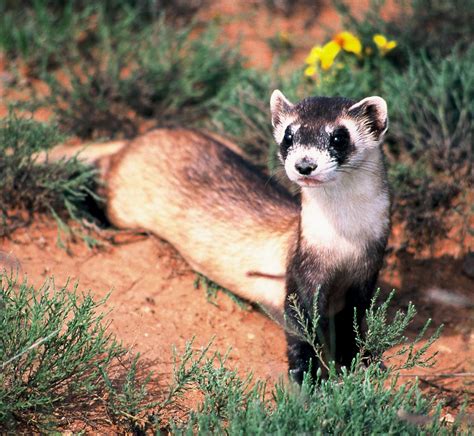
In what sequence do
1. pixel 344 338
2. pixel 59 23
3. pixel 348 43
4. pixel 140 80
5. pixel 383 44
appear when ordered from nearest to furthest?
pixel 344 338, pixel 348 43, pixel 383 44, pixel 140 80, pixel 59 23

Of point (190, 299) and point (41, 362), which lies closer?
point (41, 362)

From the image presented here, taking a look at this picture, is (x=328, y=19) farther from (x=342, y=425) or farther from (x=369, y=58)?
(x=342, y=425)

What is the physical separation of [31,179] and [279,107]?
189 cm

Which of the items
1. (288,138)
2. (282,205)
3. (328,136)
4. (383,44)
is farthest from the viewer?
(383,44)

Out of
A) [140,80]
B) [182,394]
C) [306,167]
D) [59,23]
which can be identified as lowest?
[182,394]

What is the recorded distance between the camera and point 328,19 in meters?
7.20

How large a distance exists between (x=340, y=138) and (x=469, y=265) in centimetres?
179

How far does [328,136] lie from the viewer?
3475 millimetres

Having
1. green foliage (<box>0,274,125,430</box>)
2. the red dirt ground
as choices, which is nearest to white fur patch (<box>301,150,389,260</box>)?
the red dirt ground

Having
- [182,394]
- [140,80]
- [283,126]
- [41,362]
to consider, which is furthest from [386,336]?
[140,80]

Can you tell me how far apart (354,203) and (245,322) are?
4.06 feet

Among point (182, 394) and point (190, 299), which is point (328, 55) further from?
point (182, 394)

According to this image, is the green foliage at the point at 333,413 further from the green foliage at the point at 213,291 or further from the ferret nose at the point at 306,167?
the green foliage at the point at 213,291

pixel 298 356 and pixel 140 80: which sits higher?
pixel 140 80
